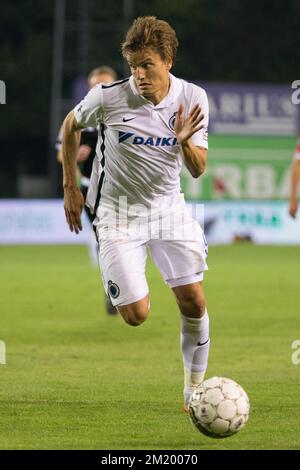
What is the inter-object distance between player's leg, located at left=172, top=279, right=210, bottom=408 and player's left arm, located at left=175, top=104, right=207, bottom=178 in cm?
82

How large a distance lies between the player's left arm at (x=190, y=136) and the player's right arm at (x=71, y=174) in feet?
2.67

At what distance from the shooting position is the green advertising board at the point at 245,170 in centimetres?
3281

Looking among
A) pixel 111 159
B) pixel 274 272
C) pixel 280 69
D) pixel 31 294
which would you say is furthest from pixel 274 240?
pixel 111 159

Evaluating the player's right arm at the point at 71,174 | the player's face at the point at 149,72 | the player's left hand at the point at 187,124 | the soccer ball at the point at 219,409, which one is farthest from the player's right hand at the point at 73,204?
the soccer ball at the point at 219,409

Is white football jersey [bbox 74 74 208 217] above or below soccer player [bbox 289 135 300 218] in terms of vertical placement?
above

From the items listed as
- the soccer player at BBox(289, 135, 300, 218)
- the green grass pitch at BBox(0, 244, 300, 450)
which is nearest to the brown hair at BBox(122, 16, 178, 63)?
the green grass pitch at BBox(0, 244, 300, 450)

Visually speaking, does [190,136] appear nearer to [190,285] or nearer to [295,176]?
[190,285]

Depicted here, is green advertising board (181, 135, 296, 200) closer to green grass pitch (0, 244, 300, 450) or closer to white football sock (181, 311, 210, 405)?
green grass pitch (0, 244, 300, 450)

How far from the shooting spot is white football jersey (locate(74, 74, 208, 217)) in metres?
7.63

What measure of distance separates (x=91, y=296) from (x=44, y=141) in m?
33.9

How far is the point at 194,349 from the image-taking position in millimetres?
7910

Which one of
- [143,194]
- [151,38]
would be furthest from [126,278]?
[151,38]

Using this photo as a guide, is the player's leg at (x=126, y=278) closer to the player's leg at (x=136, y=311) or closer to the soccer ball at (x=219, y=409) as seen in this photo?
the player's leg at (x=136, y=311)

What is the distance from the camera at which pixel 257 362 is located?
1034 centimetres
